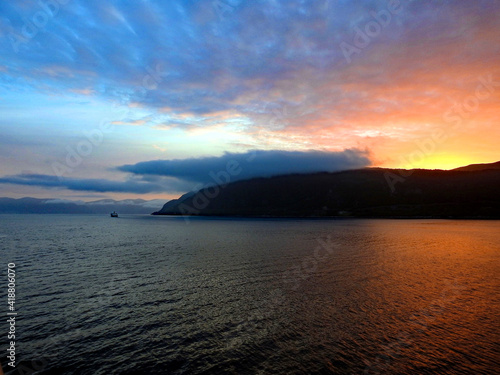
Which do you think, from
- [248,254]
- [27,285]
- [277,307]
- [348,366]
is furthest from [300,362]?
[248,254]

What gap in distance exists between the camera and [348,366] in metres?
21.0

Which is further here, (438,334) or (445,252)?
(445,252)

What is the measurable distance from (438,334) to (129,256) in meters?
64.4

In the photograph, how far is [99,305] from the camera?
3334cm

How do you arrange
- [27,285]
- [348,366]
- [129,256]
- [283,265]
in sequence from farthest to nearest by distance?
1. [129,256]
2. [283,265]
3. [27,285]
4. [348,366]

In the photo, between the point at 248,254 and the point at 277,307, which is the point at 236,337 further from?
the point at 248,254

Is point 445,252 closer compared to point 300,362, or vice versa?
point 300,362

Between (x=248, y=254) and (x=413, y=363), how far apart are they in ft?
174

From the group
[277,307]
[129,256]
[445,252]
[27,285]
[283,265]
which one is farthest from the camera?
[445,252]

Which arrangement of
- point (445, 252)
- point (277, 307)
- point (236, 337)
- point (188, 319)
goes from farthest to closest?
point (445, 252) < point (277, 307) < point (188, 319) < point (236, 337)

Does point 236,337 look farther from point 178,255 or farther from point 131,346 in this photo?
point 178,255

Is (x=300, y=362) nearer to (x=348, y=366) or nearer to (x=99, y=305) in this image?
(x=348, y=366)

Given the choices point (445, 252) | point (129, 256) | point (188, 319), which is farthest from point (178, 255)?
point (445, 252)

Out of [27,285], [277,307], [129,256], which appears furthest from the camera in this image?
[129,256]
